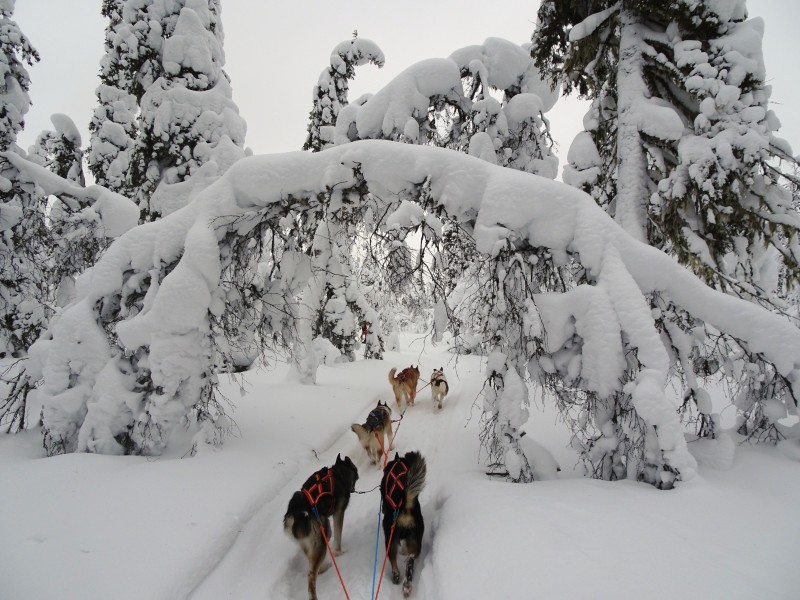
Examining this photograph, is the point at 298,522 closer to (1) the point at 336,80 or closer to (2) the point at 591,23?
(2) the point at 591,23

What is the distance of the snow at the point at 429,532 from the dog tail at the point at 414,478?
0.50 meters

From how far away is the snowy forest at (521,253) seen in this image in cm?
404

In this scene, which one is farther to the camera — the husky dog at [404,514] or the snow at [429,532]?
the husky dog at [404,514]

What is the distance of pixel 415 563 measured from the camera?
3646 mm

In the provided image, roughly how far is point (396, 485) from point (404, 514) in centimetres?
26

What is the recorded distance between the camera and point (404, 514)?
341cm

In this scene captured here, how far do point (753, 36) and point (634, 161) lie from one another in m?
2.06

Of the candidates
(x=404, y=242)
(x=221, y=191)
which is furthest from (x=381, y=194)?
(x=221, y=191)

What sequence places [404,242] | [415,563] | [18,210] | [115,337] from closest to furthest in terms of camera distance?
[415,563]
[404,242]
[115,337]
[18,210]

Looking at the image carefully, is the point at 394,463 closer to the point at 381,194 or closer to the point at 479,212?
the point at 479,212

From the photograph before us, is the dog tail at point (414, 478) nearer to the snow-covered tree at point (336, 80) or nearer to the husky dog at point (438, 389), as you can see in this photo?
the husky dog at point (438, 389)

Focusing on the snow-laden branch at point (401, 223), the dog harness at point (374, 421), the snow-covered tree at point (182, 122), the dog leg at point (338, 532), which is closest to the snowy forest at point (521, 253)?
the snow-laden branch at point (401, 223)

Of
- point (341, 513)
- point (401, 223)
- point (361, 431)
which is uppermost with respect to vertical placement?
point (401, 223)

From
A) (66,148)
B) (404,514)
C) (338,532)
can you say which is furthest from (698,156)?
(66,148)
